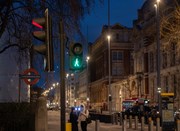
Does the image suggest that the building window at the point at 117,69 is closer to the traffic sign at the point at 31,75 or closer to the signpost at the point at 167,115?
the signpost at the point at 167,115

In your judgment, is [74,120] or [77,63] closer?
[77,63]

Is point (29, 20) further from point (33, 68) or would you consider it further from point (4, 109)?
point (4, 109)

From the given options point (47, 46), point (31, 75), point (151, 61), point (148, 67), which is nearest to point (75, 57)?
point (47, 46)

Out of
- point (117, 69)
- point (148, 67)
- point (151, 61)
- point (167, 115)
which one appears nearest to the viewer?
point (167, 115)

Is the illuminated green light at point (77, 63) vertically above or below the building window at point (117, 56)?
below

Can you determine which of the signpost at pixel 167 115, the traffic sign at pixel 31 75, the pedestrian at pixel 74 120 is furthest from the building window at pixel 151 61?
the traffic sign at pixel 31 75

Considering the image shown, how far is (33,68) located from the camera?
16781mm

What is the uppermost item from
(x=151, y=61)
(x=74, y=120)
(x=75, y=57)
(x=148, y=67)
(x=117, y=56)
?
(x=117, y=56)

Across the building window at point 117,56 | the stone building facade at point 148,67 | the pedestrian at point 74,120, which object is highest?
the building window at point 117,56

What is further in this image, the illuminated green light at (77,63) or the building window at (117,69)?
the building window at (117,69)

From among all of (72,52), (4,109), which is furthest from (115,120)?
(72,52)

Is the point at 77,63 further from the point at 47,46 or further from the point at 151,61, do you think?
the point at 151,61

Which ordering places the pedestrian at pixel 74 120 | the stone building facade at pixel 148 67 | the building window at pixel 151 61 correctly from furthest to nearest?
the building window at pixel 151 61, the stone building facade at pixel 148 67, the pedestrian at pixel 74 120

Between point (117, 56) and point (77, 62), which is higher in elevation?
point (117, 56)
